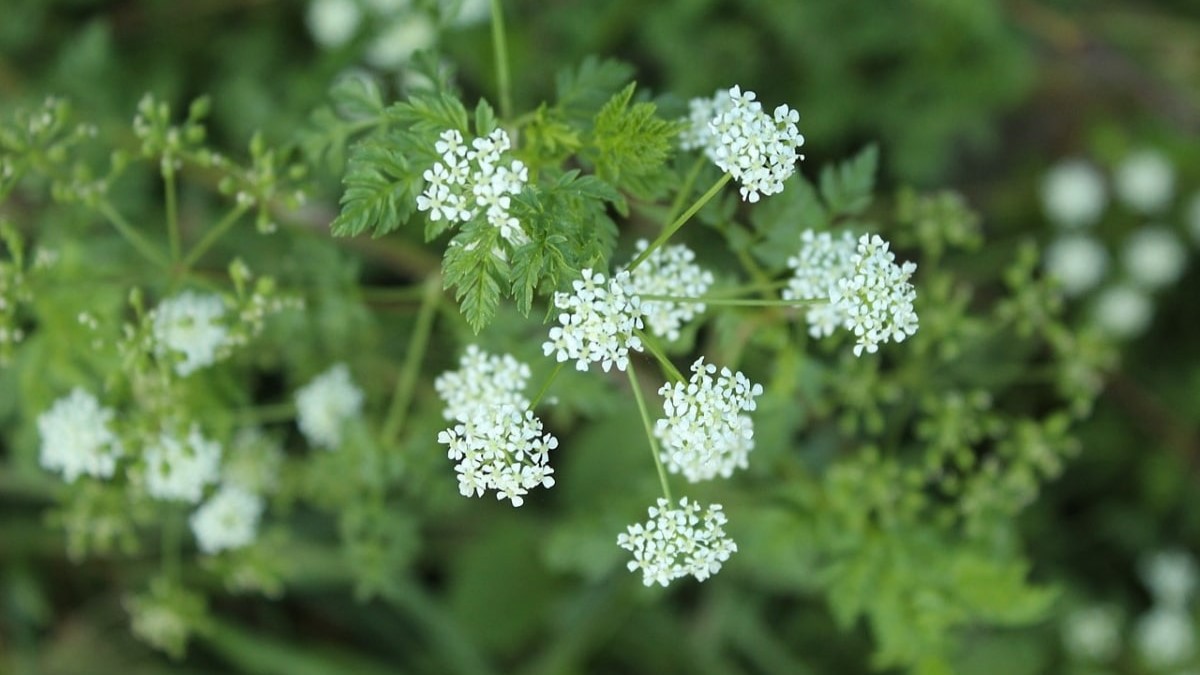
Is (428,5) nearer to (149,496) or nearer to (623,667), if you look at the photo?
(149,496)

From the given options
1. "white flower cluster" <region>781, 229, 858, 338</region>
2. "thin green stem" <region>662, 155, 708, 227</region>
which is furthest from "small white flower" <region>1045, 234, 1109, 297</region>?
"thin green stem" <region>662, 155, 708, 227</region>

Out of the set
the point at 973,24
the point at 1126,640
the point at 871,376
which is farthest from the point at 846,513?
the point at 1126,640

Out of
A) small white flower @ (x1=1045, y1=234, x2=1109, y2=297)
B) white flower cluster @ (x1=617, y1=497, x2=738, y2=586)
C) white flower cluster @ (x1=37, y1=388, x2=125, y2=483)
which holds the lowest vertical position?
white flower cluster @ (x1=617, y1=497, x2=738, y2=586)

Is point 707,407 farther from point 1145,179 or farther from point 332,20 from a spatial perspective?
point 1145,179

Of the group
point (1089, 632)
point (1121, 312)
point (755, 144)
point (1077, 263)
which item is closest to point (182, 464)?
point (755, 144)

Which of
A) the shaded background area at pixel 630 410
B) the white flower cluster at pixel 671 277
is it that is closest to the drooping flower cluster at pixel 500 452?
the white flower cluster at pixel 671 277

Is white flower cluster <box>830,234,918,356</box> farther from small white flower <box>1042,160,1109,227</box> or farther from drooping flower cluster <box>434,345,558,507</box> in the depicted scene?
small white flower <box>1042,160,1109,227</box>
